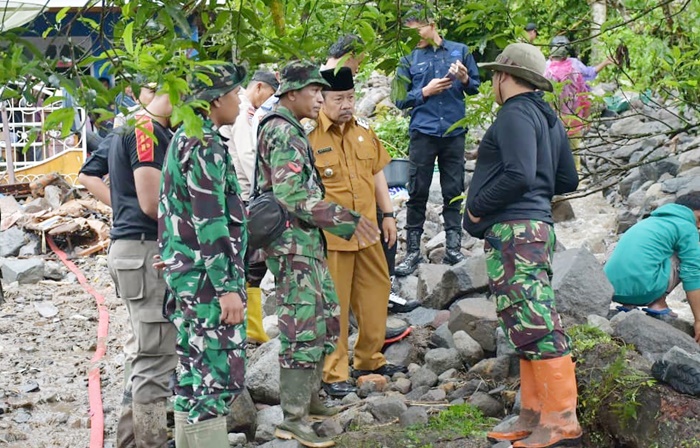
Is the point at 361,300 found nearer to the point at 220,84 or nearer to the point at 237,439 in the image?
the point at 237,439

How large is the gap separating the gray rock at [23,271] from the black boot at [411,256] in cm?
449

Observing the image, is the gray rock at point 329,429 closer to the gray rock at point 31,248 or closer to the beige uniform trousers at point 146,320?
the beige uniform trousers at point 146,320

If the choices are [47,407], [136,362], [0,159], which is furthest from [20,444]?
[0,159]

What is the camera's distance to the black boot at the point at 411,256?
8.49 metres

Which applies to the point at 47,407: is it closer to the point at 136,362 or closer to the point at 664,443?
the point at 136,362

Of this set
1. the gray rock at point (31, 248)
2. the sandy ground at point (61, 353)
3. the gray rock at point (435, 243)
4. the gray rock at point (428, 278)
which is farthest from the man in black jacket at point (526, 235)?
the gray rock at point (31, 248)

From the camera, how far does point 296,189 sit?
5.02 meters

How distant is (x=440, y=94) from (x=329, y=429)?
142 inches

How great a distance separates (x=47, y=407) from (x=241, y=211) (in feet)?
9.85

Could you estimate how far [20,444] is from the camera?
592 cm

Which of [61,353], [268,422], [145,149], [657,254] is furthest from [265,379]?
[657,254]

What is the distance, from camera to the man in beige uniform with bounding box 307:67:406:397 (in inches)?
235

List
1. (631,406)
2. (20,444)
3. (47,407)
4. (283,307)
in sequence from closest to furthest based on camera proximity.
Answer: (631,406)
(283,307)
(20,444)
(47,407)

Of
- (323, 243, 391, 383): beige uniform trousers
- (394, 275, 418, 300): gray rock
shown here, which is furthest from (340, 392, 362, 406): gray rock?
(394, 275, 418, 300): gray rock
